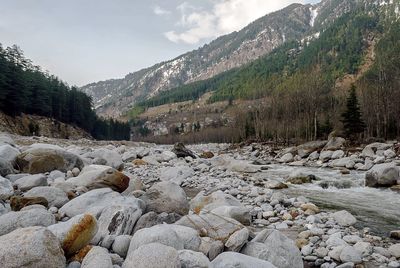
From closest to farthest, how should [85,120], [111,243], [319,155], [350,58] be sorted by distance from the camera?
[111,243]
[319,155]
[85,120]
[350,58]

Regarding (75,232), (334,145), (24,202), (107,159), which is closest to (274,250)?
(75,232)

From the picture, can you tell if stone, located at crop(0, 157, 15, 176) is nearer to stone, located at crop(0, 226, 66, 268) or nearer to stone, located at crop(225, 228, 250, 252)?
stone, located at crop(0, 226, 66, 268)

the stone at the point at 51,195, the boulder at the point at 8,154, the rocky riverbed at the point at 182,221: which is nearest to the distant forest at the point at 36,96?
the boulder at the point at 8,154

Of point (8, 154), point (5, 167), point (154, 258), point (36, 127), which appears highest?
point (36, 127)

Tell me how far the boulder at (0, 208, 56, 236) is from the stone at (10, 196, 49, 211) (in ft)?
7.08

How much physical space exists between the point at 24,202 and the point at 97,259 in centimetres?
505

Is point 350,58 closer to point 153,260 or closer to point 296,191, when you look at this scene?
point 296,191

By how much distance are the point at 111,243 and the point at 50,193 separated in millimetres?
4388

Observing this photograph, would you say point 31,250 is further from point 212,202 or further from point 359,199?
Answer: point 359,199

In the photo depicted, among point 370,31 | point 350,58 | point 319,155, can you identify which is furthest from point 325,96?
point 370,31

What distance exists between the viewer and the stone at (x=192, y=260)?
6.23 m

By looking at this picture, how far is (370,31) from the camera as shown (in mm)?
167250

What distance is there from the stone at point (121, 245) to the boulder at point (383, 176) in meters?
16.0

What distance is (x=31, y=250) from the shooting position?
552 cm
